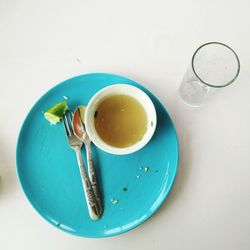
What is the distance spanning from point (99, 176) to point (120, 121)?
6.1 inches

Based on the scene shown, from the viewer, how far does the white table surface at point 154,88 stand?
856 millimetres

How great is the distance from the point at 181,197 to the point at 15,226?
0.45 metres

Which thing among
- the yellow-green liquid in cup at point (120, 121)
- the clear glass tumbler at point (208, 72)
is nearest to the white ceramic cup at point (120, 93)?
the yellow-green liquid in cup at point (120, 121)

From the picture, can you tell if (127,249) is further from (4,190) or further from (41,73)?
(41,73)

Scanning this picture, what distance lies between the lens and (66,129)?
0.84 metres

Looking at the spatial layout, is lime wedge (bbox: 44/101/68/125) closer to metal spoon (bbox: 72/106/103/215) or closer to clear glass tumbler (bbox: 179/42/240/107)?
metal spoon (bbox: 72/106/103/215)

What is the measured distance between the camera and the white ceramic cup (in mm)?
778

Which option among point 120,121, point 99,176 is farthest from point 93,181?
point 120,121

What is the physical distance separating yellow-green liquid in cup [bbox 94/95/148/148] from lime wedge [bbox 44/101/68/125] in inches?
3.6

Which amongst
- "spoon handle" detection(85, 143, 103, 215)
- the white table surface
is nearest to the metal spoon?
"spoon handle" detection(85, 143, 103, 215)

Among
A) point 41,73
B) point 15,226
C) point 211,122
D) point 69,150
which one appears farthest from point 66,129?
point 211,122

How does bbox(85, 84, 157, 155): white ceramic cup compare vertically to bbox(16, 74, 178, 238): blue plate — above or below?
above

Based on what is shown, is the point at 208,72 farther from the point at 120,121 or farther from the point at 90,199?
the point at 90,199

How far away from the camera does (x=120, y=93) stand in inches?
32.3
